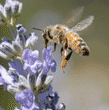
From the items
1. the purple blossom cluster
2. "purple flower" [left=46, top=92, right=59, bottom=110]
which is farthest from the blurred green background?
"purple flower" [left=46, top=92, right=59, bottom=110]

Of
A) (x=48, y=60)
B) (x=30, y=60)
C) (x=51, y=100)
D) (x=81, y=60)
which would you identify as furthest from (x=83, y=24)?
(x=81, y=60)

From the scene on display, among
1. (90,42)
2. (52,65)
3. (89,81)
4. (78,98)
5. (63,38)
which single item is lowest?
(78,98)

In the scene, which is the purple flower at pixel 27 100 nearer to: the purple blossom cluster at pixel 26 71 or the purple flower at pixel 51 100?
the purple blossom cluster at pixel 26 71

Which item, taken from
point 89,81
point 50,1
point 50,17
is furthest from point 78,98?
point 50,1

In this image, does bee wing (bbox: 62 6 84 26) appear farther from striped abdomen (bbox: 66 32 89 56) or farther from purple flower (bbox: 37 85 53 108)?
purple flower (bbox: 37 85 53 108)

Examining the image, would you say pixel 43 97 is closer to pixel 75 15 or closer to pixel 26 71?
pixel 26 71

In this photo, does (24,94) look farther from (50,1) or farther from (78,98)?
(50,1)

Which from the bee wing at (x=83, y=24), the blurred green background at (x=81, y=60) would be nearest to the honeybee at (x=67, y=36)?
the bee wing at (x=83, y=24)
